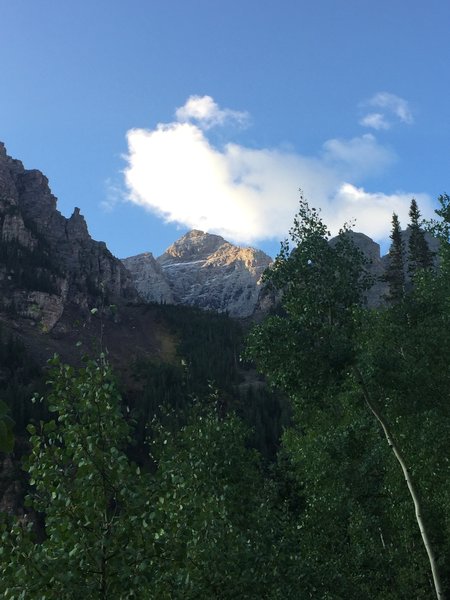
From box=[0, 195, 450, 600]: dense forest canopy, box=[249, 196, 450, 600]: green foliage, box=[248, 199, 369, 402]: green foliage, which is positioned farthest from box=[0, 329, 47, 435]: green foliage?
box=[248, 199, 369, 402]: green foliage

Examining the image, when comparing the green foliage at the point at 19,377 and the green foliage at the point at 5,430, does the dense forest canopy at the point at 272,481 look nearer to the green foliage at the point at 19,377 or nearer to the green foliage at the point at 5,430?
the green foliage at the point at 5,430

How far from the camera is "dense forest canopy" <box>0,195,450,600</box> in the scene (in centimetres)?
838

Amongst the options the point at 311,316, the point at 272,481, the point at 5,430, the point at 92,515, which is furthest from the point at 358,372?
the point at 5,430

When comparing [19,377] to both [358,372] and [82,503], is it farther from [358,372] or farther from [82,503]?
[82,503]

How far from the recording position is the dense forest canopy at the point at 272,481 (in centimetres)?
838

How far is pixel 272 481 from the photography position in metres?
22.7

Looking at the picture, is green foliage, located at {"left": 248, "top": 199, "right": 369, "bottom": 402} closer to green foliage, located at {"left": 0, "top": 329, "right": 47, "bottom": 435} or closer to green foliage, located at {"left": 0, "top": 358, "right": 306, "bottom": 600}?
green foliage, located at {"left": 0, "top": 358, "right": 306, "bottom": 600}

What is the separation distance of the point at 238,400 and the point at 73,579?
515 feet

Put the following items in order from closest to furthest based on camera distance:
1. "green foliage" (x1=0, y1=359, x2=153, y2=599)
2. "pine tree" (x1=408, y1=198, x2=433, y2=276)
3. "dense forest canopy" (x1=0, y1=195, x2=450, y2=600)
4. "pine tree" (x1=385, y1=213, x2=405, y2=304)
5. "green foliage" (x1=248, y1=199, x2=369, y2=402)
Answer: "green foliage" (x1=0, y1=359, x2=153, y2=599)
"dense forest canopy" (x1=0, y1=195, x2=450, y2=600)
"green foliage" (x1=248, y1=199, x2=369, y2=402)
"pine tree" (x1=408, y1=198, x2=433, y2=276)
"pine tree" (x1=385, y1=213, x2=405, y2=304)

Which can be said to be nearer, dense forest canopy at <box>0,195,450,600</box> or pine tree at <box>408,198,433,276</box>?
dense forest canopy at <box>0,195,450,600</box>

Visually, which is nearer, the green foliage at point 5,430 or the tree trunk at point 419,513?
the green foliage at point 5,430

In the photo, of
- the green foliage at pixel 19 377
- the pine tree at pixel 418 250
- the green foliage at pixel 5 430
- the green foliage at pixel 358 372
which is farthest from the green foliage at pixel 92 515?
the green foliage at pixel 19 377

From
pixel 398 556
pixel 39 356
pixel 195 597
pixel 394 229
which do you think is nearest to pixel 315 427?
pixel 398 556

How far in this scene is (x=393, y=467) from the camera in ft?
75.6
